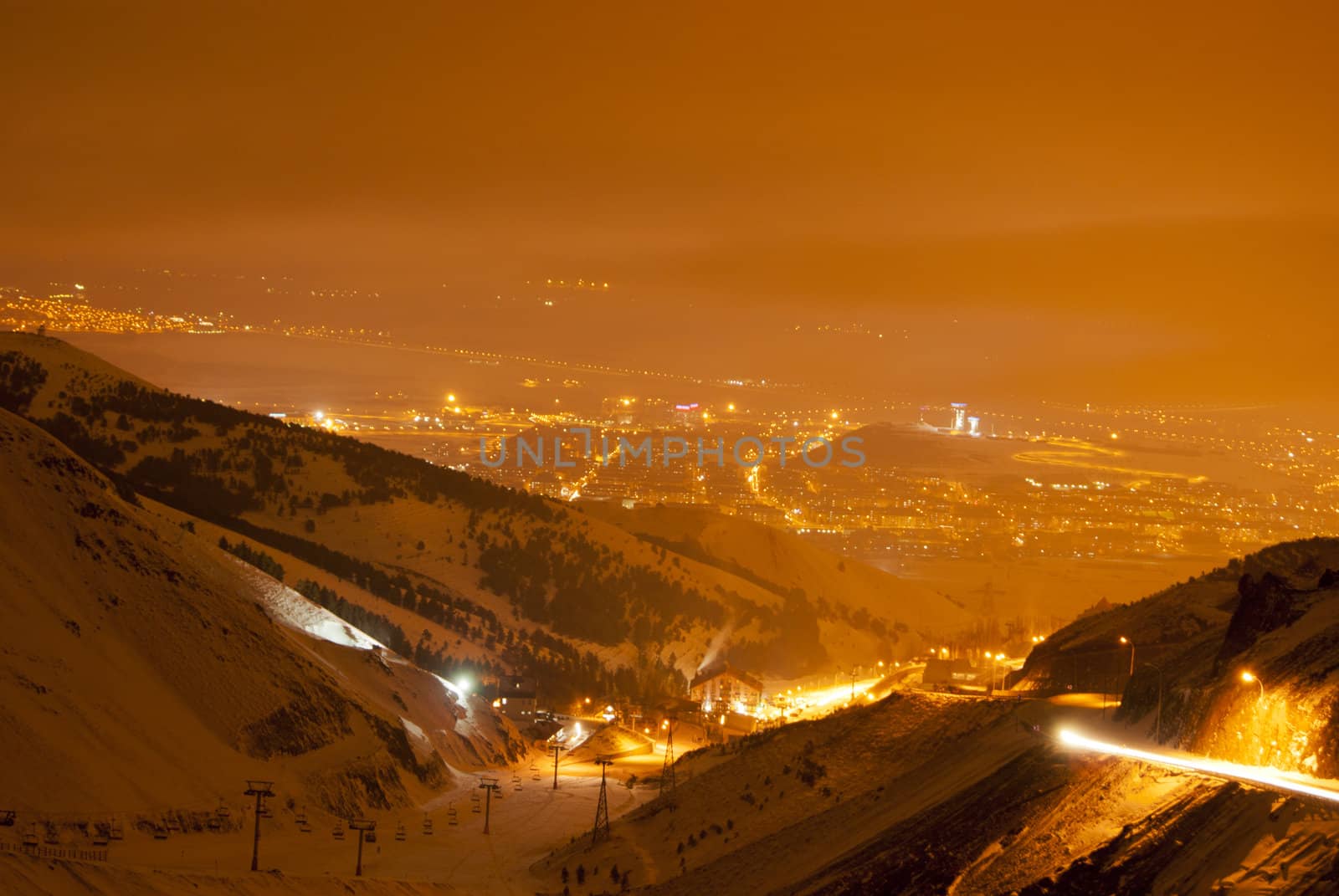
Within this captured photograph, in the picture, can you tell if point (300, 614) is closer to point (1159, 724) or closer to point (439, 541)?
point (439, 541)

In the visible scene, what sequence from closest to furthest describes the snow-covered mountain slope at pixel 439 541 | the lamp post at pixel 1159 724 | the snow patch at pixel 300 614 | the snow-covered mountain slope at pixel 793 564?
1. the lamp post at pixel 1159 724
2. the snow patch at pixel 300 614
3. the snow-covered mountain slope at pixel 439 541
4. the snow-covered mountain slope at pixel 793 564

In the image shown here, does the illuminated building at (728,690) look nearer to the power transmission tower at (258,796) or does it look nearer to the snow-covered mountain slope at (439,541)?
the snow-covered mountain slope at (439,541)

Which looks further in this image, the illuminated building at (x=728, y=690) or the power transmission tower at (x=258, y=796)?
the illuminated building at (x=728, y=690)

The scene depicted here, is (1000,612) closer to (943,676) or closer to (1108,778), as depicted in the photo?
(943,676)

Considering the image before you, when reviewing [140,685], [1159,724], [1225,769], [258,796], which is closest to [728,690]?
[140,685]

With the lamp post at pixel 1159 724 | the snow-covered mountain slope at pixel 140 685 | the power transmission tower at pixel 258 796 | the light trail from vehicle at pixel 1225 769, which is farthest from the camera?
the snow-covered mountain slope at pixel 140 685

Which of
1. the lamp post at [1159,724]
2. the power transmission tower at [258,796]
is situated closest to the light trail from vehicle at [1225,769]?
the lamp post at [1159,724]

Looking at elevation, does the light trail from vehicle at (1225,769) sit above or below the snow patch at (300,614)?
above

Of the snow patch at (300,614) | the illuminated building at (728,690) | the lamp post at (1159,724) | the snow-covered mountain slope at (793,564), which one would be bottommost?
the illuminated building at (728,690)
